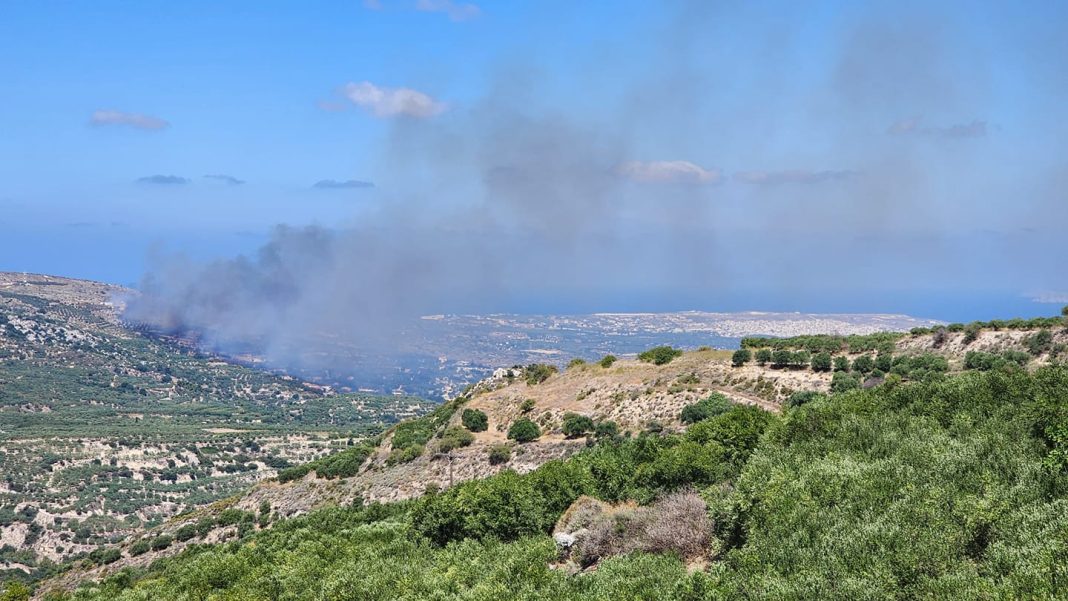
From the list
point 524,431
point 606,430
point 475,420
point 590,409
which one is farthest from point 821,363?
point 475,420

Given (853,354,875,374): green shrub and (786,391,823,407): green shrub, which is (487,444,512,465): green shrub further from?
(853,354,875,374): green shrub

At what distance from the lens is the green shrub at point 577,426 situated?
1580 inches

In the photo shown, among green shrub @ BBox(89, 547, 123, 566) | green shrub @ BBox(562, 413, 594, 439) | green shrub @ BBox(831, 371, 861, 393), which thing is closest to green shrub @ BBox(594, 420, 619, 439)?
green shrub @ BBox(562, 413, 594, 439)

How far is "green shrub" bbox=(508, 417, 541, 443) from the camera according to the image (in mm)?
40906

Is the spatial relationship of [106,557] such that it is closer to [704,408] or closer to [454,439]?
[454,439]

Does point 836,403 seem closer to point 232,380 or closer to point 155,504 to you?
point 155,504

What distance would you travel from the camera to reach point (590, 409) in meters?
43.9

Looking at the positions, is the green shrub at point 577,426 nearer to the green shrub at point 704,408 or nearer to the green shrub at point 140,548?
the green shrub at point 704,408

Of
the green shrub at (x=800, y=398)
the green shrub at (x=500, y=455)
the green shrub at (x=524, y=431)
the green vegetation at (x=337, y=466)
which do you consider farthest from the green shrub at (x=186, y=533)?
the green shrub at (x=800, y=398)

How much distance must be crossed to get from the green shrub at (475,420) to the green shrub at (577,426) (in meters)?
7.31

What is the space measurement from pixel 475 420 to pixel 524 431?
6.19m

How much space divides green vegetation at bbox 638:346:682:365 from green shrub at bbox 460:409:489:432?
39.6 feet

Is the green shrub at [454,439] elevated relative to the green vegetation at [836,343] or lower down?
lower down

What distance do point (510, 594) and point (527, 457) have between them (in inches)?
969
